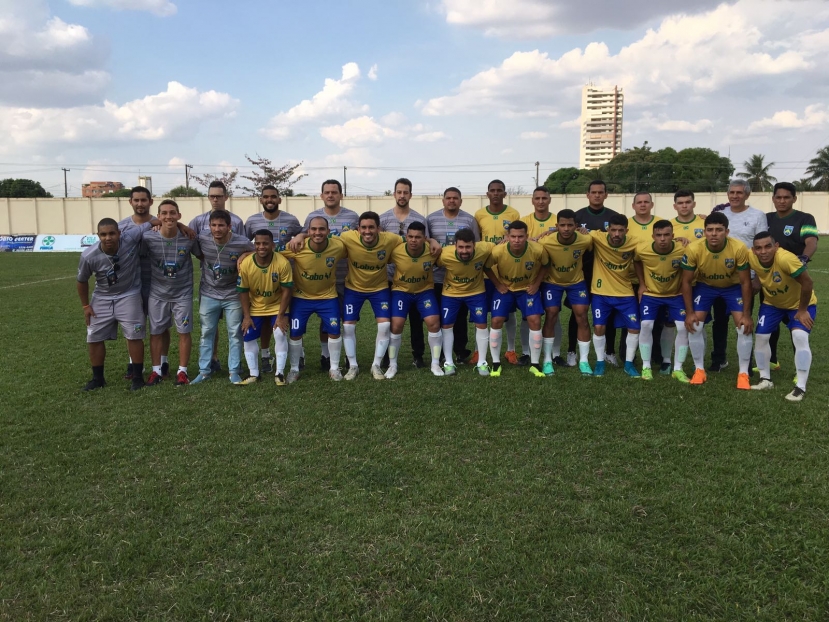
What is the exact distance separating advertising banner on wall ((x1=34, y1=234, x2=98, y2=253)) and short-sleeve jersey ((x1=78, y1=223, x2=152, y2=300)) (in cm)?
2563

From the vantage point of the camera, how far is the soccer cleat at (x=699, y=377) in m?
5.50

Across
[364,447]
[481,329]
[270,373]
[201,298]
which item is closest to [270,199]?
[201,298]

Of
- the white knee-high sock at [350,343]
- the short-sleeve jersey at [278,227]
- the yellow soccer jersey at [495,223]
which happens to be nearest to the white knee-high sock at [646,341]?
the yellow soccer jersey at [495,223]

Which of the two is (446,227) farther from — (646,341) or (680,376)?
(680,376)

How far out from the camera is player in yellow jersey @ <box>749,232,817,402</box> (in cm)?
502

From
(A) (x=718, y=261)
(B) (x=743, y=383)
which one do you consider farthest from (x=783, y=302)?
(B) (x=743, y=383)

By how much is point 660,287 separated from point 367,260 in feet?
9.93

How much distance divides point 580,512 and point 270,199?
175 inches

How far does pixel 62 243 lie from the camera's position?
1128 inches

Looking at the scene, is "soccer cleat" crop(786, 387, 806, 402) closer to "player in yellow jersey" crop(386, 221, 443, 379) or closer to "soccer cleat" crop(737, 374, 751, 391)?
"soccer cleat" crop(737, 374, 751, 391)

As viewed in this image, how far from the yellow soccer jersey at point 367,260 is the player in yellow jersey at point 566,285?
167cm

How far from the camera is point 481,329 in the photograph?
6.12 meters

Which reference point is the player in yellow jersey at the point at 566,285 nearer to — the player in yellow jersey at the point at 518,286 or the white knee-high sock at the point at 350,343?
the player in yellow jersey at the point at 518,286

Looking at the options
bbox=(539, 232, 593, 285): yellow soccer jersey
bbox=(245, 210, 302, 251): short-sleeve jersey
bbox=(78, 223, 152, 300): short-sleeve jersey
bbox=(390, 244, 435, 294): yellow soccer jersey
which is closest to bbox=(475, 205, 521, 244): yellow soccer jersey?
bbox=(539, 232, 593, 285): yellow soccer jersey
